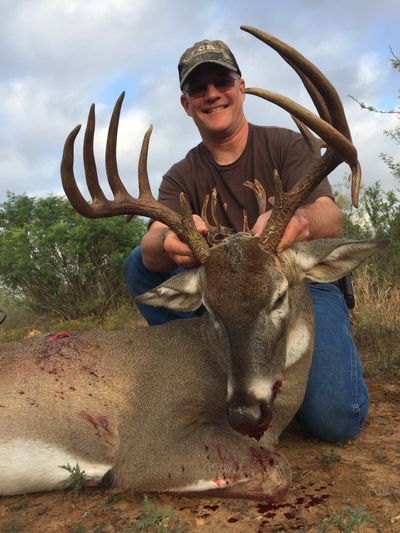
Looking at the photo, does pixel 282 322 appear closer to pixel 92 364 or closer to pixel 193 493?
pixel 193 493

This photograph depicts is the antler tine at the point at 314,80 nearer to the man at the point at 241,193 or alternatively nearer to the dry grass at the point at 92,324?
the man at the point at 241,193

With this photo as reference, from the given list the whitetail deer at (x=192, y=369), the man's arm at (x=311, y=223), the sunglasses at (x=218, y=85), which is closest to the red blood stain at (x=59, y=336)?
the whitetail deer at (x=192, y=369)

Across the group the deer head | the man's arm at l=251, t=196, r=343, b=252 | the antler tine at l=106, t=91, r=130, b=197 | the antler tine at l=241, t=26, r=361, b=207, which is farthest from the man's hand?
the antler tine at l=241, t=26, r=361, b=207

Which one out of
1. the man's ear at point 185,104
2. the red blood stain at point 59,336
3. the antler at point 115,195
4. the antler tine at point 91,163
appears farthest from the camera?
the man's ear at point 185,104

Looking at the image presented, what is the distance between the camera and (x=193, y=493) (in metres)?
4.05

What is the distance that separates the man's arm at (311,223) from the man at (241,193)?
0.01 meters

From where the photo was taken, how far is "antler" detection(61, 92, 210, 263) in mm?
4562

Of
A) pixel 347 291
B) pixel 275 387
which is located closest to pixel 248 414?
pixel 275 387

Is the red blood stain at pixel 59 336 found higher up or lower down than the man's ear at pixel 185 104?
lower down

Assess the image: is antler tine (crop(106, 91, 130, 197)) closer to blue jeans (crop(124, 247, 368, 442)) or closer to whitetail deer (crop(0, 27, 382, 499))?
whitetail deer (crop(0, 27, 382, 499))

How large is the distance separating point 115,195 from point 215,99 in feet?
6.26

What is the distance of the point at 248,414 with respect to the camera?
142 inches

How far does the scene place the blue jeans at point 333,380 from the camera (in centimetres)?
499

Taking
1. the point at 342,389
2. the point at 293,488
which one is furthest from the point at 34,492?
the point at 342,389
